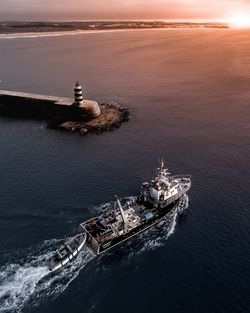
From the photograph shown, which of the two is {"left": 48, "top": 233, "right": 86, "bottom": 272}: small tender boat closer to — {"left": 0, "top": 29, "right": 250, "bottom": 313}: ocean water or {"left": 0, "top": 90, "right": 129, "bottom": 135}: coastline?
{"left": 0, "top": 29, "right": 250, "bottom": 313}: ocean water

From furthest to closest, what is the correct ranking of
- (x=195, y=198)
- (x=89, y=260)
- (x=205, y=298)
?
1. (x=195, y=198)
2. (x=89, y=260)
3. (x=205, y=298)

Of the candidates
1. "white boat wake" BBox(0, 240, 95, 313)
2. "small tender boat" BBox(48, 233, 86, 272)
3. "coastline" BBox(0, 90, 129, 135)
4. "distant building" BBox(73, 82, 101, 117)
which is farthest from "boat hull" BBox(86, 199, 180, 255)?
"distant building" BBox(73, 82, 101, 117)

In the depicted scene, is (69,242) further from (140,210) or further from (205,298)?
(205,298)

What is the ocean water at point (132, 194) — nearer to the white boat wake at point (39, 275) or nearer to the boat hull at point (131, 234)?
the white boat wake at point (39, 275)

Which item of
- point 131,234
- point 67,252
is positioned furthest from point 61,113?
point 67,252

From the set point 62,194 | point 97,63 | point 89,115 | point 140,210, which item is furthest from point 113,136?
point 97,63

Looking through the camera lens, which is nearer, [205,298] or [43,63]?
[205,298]
